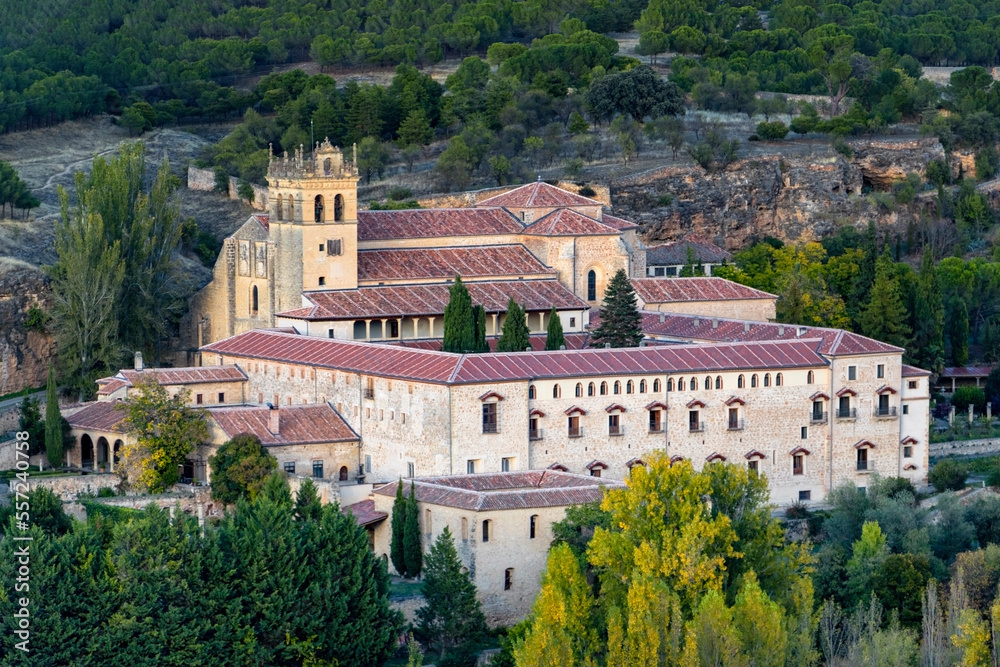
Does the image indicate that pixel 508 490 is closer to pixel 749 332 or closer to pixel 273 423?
pixel 273 423

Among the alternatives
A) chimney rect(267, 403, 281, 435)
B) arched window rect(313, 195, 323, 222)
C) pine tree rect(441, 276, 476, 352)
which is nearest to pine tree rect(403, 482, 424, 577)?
chimney rect(267, 403, 281, 435)

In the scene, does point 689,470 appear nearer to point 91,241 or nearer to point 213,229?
point 91,241

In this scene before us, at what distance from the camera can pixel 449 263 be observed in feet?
247

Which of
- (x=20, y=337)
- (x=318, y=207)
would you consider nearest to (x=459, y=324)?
(x=318, y=207)

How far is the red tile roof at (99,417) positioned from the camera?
2579 inches

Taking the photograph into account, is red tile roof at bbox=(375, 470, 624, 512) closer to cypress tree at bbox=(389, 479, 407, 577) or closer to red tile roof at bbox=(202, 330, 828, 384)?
cypress tree at bbox=(389, 479, 407, 577)

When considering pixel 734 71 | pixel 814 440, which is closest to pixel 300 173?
pixel 814 440

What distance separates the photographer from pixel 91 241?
7256 centimetres

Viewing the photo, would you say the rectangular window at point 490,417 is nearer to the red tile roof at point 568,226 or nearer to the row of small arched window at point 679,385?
the row of small arched window at point 679,385

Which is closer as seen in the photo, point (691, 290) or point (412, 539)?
point (412, 539)

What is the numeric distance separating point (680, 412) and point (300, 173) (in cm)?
1615

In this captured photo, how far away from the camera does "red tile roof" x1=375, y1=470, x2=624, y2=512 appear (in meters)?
56.7

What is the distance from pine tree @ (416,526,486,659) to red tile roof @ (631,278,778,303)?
23.2m

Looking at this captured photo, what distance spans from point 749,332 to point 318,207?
48.0 feet
